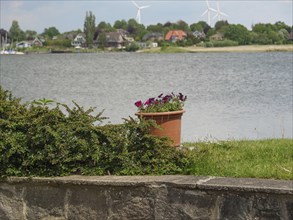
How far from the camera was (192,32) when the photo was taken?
158750 millimetres

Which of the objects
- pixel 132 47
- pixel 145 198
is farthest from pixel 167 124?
pixel 132 47

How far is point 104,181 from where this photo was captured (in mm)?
5043

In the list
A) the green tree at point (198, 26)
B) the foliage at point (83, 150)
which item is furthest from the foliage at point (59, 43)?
the foliage at point (83, 150)

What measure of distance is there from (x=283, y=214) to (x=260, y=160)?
1.37 metres

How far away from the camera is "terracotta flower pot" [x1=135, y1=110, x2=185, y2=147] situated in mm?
5789

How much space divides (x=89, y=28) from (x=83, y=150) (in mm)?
157053

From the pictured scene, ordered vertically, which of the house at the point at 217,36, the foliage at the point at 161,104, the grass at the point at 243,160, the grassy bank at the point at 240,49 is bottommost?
the grass at the point at 243,160

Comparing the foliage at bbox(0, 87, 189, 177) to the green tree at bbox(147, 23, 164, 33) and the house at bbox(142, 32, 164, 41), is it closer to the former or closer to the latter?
the house at bbox(142, 32, 164, 41)

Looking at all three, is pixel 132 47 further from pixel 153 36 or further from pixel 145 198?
pixel 145 198

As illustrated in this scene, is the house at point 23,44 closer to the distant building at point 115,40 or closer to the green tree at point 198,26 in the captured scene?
the distant building at point 115,40

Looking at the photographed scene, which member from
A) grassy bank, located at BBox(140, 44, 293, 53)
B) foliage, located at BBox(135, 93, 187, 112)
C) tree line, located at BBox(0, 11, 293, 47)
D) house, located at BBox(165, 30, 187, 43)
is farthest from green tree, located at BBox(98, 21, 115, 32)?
foliage, located at BBox(135, 93, 187, 112)

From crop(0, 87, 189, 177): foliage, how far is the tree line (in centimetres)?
11280

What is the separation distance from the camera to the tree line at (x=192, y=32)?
393ft

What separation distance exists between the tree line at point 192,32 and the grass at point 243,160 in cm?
11172
